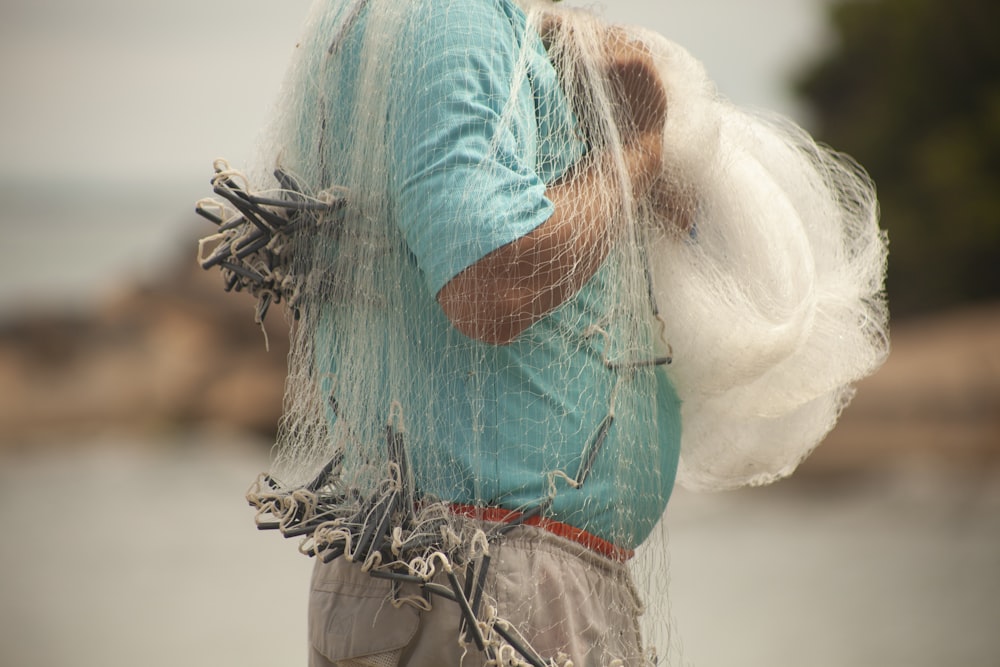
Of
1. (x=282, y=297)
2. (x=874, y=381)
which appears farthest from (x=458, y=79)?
(x=874, y=381)

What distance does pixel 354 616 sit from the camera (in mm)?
541

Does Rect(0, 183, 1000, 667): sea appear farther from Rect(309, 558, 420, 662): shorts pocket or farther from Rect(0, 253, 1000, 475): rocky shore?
Rect(309, 558, 420, 662): shorts pocket

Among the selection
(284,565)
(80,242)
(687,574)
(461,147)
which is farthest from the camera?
(80,242)

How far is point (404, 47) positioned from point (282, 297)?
162mm

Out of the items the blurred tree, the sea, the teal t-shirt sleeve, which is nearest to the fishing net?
the teal t-shirt sleeve

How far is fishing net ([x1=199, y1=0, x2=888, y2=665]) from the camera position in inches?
19.9

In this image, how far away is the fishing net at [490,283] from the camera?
0.50 meters

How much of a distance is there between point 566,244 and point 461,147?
0.23 ft

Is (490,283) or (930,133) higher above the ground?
(490,283)

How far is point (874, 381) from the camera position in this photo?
130 inches

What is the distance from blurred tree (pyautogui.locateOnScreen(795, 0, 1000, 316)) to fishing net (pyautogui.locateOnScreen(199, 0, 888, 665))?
3.10 meters

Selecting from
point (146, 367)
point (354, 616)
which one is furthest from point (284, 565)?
point (354, 616)

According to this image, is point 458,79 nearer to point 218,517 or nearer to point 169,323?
point 218,517

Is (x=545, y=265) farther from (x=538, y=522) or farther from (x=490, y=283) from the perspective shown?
(x=538, y=522)
